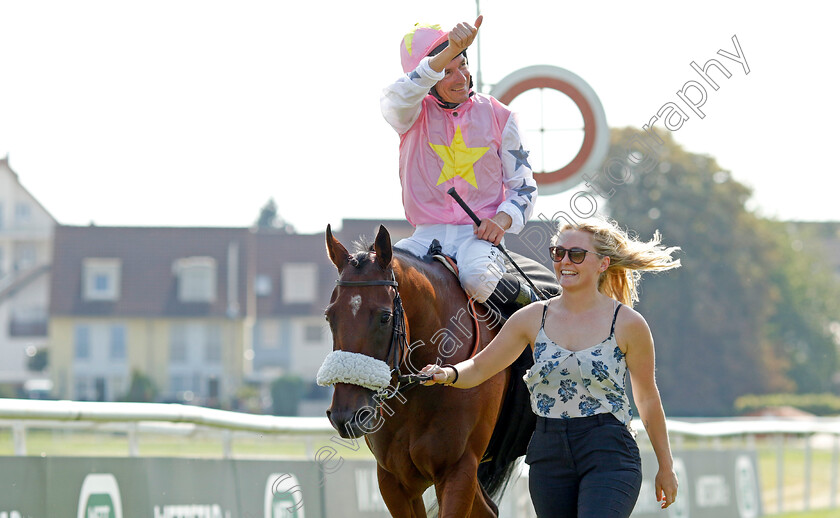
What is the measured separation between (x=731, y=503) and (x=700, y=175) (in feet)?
135

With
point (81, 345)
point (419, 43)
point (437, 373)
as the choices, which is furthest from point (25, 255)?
point (437, 373)

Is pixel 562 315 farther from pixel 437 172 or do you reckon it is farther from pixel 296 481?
pixel 296 481

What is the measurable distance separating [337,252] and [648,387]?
55.7 inches

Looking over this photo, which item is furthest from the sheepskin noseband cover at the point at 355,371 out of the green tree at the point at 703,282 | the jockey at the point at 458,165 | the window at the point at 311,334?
the window at the point at 311,334

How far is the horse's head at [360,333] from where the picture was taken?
4.46 metres

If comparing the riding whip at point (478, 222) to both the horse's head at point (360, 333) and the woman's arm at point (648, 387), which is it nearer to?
the horse's head at point (360, 333)

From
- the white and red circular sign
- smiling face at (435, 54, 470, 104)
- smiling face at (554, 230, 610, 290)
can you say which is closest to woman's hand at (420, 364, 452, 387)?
smiling face at (554, 230, 610, 290)

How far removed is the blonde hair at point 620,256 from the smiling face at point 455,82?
127cm

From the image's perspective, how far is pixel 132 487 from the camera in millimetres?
5848

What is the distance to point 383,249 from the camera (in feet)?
15.8

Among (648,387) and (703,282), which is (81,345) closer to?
(703,282)

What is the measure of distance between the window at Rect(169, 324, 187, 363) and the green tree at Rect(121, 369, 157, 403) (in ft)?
28.7

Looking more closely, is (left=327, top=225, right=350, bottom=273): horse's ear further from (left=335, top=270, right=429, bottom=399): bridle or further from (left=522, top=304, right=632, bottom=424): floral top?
(left=522, top=304, right=632, bottom=424): floral top

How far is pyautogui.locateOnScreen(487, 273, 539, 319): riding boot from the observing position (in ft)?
18.3
